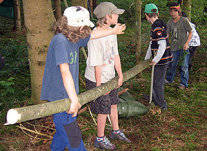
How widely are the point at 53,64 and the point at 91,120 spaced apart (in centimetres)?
201

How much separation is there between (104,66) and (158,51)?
134cm

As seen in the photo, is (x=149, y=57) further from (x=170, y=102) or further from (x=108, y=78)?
(x=108, y=78)

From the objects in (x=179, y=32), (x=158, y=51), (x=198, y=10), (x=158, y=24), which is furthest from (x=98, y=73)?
(x=198, y=10)

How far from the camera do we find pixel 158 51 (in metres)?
4.17

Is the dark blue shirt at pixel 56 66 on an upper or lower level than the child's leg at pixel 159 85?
upper

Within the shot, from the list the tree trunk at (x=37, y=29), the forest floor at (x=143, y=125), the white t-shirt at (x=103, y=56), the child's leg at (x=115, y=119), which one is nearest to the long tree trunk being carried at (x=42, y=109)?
the white t-shirt at (x=103, y=56)

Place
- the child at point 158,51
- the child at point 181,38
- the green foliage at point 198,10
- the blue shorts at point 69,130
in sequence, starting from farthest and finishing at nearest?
the green foliage at point 198,10
the child at point 181,38
the child at point 158,51
the blue shorts at point 69,130

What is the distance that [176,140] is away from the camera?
371cm

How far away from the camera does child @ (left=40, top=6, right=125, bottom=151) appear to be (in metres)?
2.29

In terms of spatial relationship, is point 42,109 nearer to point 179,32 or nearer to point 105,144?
point 105,144

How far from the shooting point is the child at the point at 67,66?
2.29m

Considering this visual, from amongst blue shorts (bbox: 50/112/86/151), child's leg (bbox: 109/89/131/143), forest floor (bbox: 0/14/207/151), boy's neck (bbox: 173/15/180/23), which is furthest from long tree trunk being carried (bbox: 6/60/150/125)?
boy's neck (bbox: 173/15/180/23)

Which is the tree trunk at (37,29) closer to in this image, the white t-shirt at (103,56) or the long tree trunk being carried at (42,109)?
the white t-shirt at (103,56)

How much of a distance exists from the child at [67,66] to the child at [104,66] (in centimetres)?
45
